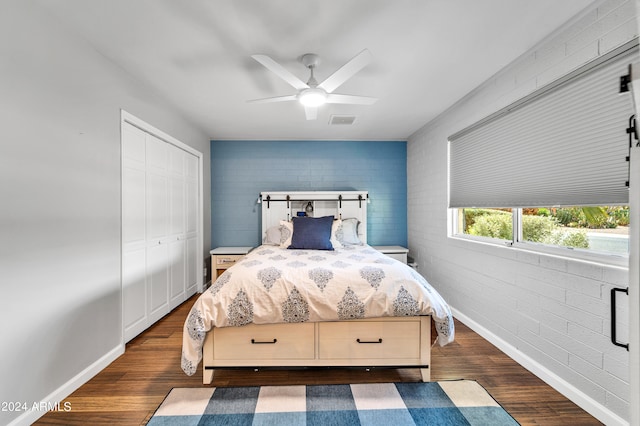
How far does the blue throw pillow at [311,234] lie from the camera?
3.44 meters

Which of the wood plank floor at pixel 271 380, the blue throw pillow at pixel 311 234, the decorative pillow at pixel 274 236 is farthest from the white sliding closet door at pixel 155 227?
the blue throw pillow at pixel 311 234

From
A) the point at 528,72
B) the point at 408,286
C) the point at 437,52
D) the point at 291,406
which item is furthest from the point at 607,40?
the point at 291,406

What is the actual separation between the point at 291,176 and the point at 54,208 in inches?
127

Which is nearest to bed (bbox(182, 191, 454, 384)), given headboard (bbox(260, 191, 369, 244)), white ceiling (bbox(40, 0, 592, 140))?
white ceiling (bbox(40, 0, 592, 140))

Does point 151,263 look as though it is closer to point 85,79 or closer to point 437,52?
point 85,79


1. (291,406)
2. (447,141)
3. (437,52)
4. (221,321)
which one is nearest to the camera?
(291,406)

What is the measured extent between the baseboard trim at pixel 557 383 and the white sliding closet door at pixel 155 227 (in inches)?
126

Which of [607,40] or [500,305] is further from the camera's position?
[500,305]

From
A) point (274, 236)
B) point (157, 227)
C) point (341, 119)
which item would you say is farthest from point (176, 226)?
point (341, 119)

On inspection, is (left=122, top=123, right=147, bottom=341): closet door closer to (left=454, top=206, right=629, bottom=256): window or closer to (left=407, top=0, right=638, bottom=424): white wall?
(left=407, top=0, right=638, bottom=424): white wall

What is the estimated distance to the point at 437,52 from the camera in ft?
7.45

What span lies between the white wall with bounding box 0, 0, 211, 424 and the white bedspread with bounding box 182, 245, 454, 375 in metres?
0.76

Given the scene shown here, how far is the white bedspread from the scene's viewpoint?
2.02m

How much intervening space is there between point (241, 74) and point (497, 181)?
7.91 feet
